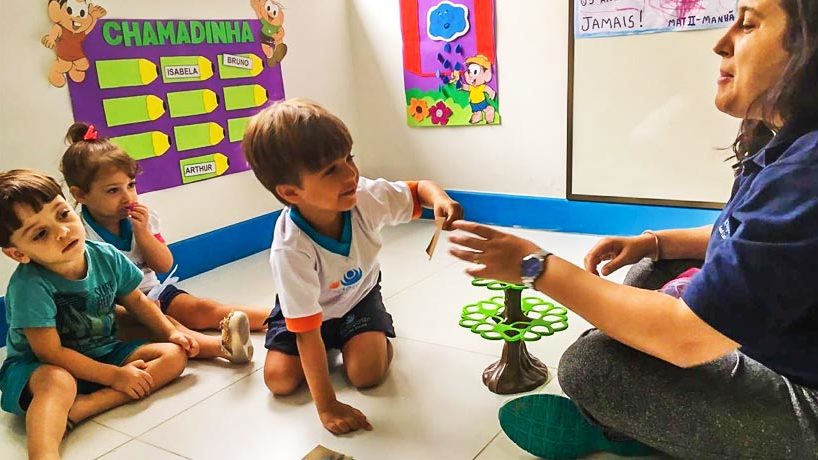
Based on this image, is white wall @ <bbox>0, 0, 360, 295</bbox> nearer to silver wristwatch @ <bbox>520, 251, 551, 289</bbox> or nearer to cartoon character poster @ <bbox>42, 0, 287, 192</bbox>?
cartoon character poster @ <bbox>42, 0, 287, 192</bbox>

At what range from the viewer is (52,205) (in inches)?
43.4

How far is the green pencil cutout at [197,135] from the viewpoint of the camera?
1762mm

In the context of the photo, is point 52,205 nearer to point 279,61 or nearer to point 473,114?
point 279,61

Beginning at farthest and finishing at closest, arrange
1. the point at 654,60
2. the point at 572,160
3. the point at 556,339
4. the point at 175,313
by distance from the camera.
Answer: the point at 572,160, the point at 654,60, the point at 175,313, the point at 556,339

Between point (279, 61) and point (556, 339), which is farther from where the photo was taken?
point (279, 61)

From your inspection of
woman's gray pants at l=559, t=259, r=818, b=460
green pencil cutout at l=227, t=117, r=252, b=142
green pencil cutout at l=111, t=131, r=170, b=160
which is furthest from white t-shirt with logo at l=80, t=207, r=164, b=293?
woman's gray pants at l=559, t=259, r=818, b=460

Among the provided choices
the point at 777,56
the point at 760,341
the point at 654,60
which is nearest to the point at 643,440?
the point at 760,341

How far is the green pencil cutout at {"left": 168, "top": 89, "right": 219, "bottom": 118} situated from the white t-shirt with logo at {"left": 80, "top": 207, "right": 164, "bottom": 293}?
425mm

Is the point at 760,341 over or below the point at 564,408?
over

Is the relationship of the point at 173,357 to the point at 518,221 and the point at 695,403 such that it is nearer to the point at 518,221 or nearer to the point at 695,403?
the point at 695,403

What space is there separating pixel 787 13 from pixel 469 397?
72cm

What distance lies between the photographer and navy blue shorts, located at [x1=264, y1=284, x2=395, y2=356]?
1.20 metres

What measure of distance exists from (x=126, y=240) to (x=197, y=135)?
51 cm

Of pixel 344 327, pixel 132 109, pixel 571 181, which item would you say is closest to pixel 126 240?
pixel 132 109
